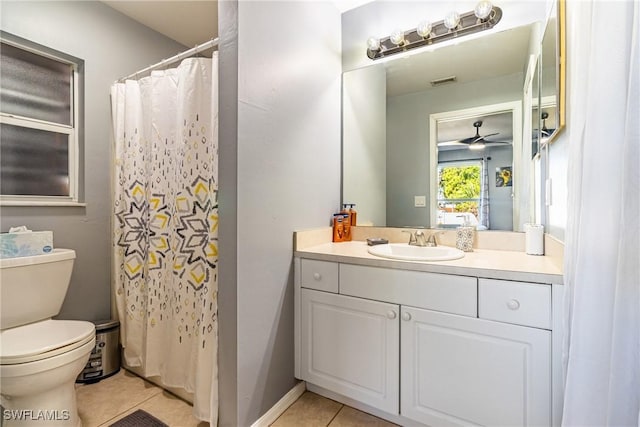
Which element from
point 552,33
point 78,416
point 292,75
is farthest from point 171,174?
point 552,33

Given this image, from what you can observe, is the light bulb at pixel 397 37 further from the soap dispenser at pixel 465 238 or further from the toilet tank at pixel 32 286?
the toilet tank at pixel 32 286

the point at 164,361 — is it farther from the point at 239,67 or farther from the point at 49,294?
the point at 239,67

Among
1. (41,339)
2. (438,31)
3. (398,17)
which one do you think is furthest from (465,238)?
(41,339)

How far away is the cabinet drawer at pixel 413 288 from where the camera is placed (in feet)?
3.99

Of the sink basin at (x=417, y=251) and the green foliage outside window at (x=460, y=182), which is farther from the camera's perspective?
the green foliage outside window at (x=460, y=182)

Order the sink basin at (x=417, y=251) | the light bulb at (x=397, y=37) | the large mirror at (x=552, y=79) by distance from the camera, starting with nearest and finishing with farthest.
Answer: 1. the large mirror at (x=552, y=79)
2. the sink basin at (x=417, y=251)
3. the light bulb at (x=397, y=37)

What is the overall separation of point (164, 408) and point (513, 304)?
1758 millimetres

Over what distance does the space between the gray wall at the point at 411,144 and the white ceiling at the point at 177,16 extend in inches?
58.4

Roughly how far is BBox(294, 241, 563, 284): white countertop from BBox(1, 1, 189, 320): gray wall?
56.9 inches

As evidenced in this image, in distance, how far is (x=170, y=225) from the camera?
1644mm

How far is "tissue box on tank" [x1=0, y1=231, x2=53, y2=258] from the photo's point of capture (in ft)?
4.92

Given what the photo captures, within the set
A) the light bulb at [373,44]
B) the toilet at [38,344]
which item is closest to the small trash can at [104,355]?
the toilet at [38,344]

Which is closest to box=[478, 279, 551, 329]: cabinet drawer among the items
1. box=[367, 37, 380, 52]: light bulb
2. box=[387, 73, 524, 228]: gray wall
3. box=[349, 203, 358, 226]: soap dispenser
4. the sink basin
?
the sink basin

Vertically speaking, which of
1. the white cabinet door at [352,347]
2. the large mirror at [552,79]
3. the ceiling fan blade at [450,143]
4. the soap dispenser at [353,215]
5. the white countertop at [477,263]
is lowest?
the white cabinet door at [352,347]
